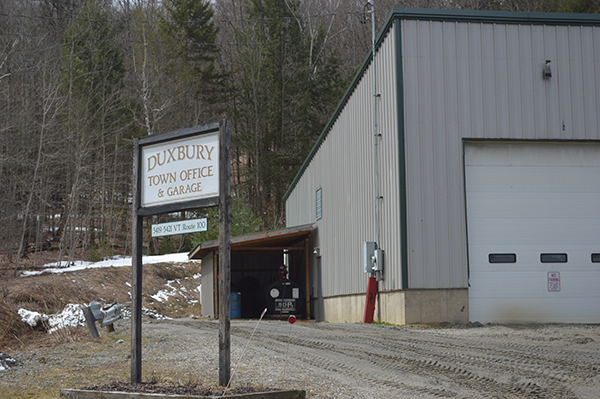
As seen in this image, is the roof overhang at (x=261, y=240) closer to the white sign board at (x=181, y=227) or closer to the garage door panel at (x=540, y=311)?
the garage door panel at (x=540, y=311)

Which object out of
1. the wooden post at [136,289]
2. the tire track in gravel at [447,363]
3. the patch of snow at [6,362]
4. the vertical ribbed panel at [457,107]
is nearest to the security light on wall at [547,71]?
the vertical ribbed panel at [457,107]

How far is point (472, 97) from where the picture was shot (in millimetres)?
13617

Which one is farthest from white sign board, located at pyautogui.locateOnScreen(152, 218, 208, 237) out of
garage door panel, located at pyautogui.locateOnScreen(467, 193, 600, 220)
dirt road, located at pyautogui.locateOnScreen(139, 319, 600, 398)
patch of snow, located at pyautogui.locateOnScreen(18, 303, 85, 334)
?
garage door panel, located at pyautogui.locateOnScreen(467, 193, 600, 220)

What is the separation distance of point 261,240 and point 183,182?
1609 cm

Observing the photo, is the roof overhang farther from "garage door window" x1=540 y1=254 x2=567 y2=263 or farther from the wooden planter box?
the wooden planter box

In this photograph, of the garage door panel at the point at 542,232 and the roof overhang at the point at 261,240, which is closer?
the garage door panel at the point at 542,232

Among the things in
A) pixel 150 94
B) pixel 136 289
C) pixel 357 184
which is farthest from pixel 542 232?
pixel 150 94

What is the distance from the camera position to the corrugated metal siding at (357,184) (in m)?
13.9

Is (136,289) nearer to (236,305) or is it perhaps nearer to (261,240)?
(261,240)

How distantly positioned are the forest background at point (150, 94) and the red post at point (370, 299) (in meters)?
15.5

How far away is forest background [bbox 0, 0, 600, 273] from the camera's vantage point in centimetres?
3141

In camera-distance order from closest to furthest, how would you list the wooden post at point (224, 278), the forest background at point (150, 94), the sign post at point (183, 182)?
the wooden post at point (224, 278)
the sign post at point (183, 182)
the forest background at point (150, 94)

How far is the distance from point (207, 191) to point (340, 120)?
14386 mm

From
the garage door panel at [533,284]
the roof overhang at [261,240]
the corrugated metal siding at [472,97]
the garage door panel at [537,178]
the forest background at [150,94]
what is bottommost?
the garage door panel at [533,284]
